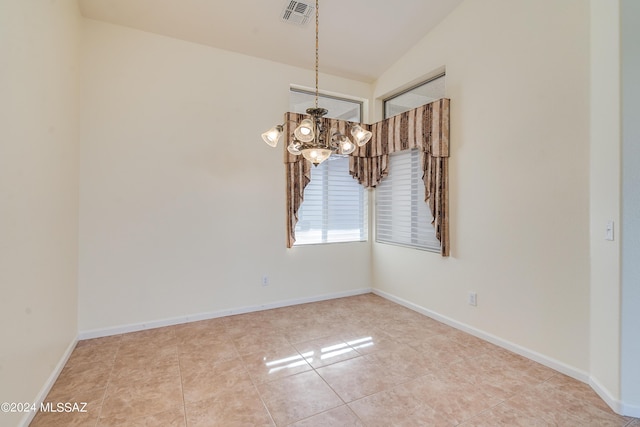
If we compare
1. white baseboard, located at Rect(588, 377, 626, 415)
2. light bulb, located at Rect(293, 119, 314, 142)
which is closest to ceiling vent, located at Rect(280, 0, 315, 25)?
light bulb, located at Rect(293, 119, 314, 142)

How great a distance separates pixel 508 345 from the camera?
8.91 feet

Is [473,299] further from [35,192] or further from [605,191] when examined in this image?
[35,192]

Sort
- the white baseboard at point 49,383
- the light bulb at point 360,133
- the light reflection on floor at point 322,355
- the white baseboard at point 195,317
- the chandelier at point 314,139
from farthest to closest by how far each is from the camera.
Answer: the white baseboard at point 195,317 → the light reflection on floor at point 322,355 → the light bulb at point 360,133 → the chandelier at point 314,139 → the white baseboard at point 49,383

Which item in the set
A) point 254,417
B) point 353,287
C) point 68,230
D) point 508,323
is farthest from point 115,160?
point 508,323

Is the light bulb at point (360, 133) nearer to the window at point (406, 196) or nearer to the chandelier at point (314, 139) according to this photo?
the chandelier at point (314, 139)

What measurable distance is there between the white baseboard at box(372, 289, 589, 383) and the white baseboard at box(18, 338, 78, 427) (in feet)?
11.4

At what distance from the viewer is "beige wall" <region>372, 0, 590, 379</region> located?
2.25 metres

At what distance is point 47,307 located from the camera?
2.14 metres

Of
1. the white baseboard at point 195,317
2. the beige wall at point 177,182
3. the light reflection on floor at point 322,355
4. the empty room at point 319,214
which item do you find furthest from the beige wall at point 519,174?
the beige wall at point 177,182

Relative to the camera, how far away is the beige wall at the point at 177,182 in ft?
9.83

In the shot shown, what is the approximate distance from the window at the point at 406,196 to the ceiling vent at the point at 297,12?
1.62 metres

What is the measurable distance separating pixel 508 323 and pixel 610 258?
1065mm

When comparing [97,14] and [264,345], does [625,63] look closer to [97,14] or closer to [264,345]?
[264,345]

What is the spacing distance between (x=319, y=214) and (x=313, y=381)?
7.59 ft
